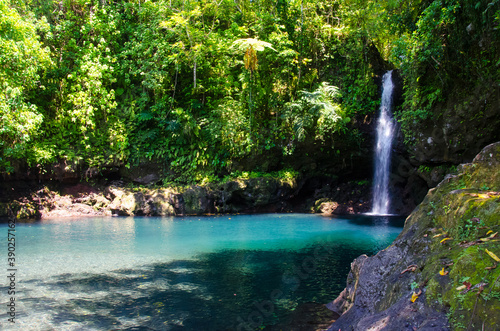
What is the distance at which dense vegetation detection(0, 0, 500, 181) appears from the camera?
1617 centimetres

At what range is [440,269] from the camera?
3.43 m

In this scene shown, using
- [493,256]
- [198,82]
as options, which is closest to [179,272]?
[493,256]

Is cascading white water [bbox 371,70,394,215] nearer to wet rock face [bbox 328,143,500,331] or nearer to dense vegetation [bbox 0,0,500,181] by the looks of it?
dense vegetation [bbox 0,0,500,181]

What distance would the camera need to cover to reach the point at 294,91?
17.6m

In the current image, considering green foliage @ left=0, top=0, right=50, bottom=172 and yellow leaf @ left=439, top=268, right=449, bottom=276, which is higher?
green foliage @ left=0, top=0, right=50, bottom=172

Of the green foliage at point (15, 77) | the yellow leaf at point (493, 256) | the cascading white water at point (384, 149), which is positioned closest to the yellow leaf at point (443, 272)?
the yellow leaf at point (493, 256)

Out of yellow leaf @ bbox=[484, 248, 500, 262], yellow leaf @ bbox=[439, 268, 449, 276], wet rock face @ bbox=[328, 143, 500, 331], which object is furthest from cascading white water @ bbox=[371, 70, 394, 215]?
yellow leaf @ bbox=[484, 248, 500, 262]

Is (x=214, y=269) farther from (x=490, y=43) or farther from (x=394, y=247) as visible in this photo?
(x=490, y=43)

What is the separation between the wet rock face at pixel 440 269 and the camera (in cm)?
293

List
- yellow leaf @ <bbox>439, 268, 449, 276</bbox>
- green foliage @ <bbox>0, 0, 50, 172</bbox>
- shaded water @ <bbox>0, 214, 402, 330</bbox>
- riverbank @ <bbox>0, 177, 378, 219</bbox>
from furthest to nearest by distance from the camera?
riverbank @ <bbox>0, 177, 378, 219</bbox> < green foliage @ <bbox>0, 0, 50, 172</bbox> < shaded water @ <bbox>0, 214, 402, 330</bbox> < yellow leaf @ <bbox>439, 268, 449, 276</bbox>

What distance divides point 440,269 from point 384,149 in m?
13.0

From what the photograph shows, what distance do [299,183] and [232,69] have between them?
23.4ft

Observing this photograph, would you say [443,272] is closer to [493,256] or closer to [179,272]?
[493,256]

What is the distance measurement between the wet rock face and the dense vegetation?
1082 centimetres
